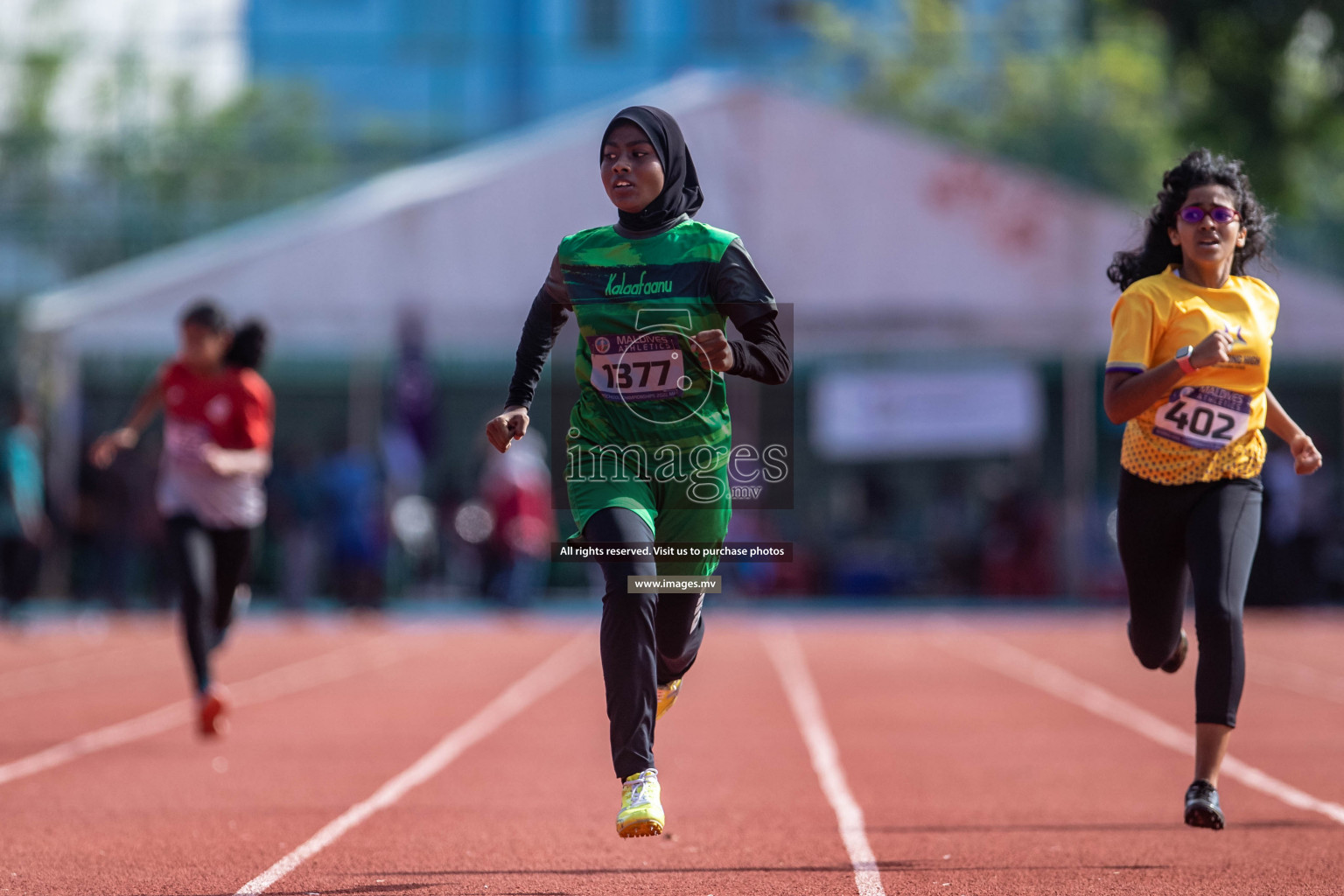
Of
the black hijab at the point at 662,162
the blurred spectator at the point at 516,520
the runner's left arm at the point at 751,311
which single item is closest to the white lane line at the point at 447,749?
the runner's left arm at the point at 751,311

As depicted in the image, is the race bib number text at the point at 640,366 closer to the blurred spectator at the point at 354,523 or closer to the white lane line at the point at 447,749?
the white lane line at the point at 447,749

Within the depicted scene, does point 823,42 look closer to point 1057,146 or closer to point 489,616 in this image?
point 1057,146

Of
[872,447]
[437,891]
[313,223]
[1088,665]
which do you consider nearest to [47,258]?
[313,223]

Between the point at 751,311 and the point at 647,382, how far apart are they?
0.36 m

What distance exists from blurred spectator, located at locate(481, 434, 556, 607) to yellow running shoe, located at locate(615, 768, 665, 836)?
14.1 meters

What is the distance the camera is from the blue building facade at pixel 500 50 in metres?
35.0

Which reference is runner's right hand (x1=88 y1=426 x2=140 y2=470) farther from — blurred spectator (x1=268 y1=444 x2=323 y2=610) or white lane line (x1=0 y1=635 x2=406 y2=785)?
blurred spectator (x1=268 y1=444 x2=323 y2=610)

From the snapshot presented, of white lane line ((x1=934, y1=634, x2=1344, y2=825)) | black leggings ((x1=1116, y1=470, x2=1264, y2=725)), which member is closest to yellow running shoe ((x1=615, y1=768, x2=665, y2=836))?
black leggings ((x1=1116, y1=470, x2=1264, y2=725))

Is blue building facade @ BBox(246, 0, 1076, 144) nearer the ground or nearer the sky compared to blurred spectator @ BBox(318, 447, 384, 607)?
nearer the sky

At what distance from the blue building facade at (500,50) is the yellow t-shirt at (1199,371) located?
29266mm

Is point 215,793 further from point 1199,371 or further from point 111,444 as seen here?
point 1199,371

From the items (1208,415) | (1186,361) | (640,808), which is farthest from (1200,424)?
(640,808)

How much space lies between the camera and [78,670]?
14281 mm

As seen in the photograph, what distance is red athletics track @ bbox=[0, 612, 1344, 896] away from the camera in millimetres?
5551
